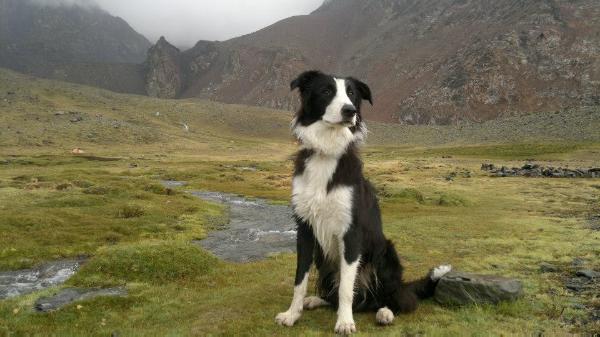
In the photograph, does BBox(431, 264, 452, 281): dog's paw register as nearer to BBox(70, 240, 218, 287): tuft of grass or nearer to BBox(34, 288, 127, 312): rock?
BBox(70, 240, 218, 287): tuft of grass

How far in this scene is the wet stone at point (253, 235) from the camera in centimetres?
2375

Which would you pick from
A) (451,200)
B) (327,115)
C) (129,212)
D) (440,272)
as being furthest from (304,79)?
(451,200)

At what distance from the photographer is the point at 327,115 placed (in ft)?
29.8

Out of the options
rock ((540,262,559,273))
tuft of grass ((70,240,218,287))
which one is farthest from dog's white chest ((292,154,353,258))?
rock ((540,262,559,273))

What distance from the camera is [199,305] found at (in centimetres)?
1298

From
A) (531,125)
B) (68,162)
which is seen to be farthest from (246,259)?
(531,125)

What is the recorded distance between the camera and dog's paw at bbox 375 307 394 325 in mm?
10039

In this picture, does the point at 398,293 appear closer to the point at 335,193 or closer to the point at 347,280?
the point at 347,280

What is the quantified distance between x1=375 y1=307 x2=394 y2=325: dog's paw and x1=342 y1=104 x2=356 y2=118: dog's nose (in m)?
4.30

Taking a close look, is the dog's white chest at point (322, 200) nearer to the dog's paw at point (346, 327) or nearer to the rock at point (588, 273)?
the dog's paw at point (346, 327)

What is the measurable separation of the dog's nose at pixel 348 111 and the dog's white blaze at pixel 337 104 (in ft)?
0.30

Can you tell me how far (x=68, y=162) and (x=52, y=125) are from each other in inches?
2546

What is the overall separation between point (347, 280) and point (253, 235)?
20.0 m

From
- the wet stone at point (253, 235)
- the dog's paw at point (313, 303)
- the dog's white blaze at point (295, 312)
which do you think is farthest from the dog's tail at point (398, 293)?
the wet stone at point (253, 235)
